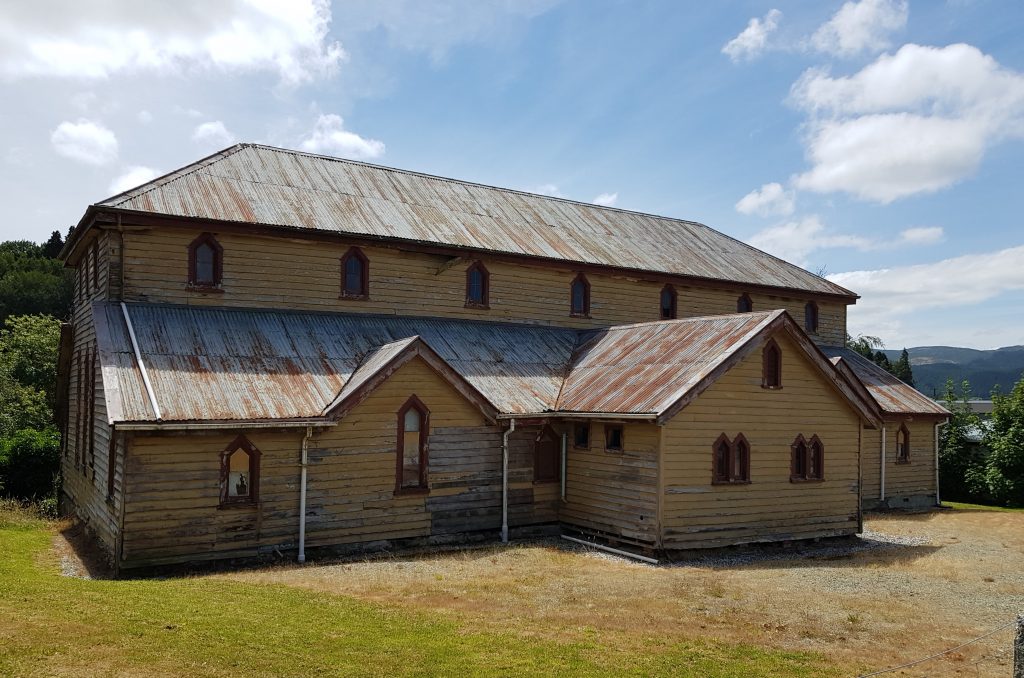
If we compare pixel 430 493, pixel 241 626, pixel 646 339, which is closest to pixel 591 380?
pixel 646 339

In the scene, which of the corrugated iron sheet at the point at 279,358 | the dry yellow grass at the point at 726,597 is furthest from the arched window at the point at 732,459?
the corrugated iron sheet at the point at 279,358

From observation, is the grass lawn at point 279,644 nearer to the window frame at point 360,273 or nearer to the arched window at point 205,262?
the arched window at point 205,262

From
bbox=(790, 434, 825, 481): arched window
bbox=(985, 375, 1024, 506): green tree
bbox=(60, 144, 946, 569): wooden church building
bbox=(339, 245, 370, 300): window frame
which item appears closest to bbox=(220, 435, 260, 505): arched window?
bbox=(60, 144, 946, 569): wooden church building

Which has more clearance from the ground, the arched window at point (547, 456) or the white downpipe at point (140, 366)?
the white downpipe at point (140, 366)

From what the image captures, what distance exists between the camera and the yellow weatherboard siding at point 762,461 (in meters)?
20.5

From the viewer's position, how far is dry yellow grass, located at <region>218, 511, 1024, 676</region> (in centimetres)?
1303

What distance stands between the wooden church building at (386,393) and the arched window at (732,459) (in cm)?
6

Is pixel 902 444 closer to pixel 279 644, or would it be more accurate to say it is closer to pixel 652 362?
pixel 652 362

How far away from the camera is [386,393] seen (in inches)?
805

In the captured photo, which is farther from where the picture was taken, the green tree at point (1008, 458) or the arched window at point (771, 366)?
the green tree at point (1008, 458)

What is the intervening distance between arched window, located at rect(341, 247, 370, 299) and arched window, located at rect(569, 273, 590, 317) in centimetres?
772

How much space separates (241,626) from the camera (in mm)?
12016

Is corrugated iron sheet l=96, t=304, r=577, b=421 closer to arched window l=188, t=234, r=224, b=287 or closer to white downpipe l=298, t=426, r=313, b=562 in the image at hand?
white downpipe l=298, t=426, r=313, b=562

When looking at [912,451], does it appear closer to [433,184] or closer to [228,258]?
[433,184]
